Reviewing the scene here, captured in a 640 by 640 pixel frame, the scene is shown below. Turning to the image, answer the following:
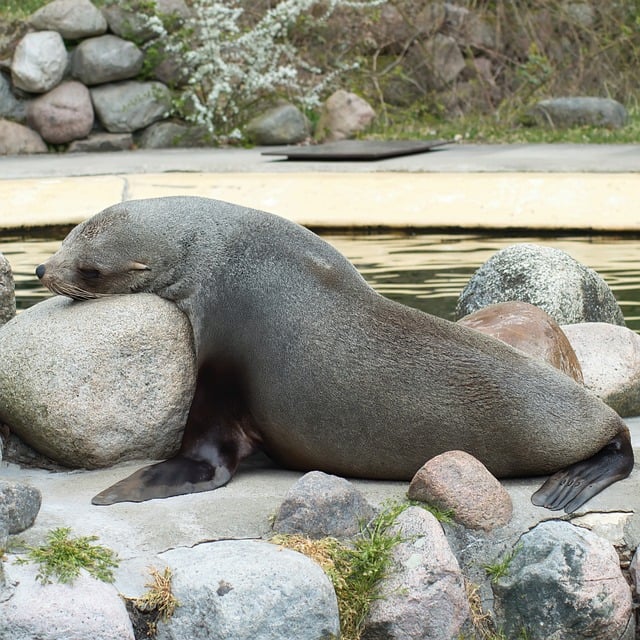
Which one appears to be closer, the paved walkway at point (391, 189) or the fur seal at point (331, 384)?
the fur seal at point (331, 384)

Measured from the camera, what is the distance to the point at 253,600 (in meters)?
3.64

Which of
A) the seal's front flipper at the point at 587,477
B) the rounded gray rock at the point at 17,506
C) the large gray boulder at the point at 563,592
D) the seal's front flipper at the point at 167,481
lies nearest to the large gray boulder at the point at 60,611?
the rounded gray rock at the point at 17,506

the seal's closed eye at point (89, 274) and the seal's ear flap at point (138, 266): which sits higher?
the seal's ear flap at point (138, 266)

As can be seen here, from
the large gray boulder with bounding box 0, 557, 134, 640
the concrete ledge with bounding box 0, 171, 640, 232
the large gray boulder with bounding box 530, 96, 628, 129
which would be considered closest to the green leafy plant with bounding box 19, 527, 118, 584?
the large gray boulder with bounding box 0, 557, 134, 640

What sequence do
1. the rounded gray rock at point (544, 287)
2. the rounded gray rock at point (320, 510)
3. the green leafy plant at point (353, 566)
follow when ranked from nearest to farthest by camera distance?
the green leafy plant at point (353, 566) < the rounded gray rock at point (320, 510) < the rounded gray rock at point (544, 287)

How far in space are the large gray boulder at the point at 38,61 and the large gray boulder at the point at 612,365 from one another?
1298cm

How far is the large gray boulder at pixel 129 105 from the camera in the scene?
17.6 m

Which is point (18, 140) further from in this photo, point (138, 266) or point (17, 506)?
point (17, 506)

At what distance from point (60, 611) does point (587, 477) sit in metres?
2.00

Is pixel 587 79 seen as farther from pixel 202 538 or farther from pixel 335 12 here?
pixel 202 538

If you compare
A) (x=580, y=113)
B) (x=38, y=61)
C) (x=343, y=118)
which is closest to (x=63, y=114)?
(x=38, y=61)

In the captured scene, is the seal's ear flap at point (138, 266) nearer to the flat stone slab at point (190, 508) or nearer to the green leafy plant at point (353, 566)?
the flat stone slab at point (190, 508)

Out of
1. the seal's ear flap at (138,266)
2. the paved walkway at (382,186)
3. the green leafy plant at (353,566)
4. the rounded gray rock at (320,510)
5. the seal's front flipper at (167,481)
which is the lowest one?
the paved walkway at (382,186)

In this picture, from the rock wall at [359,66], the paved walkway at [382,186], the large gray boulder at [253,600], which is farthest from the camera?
the rock wall at [359,66]
